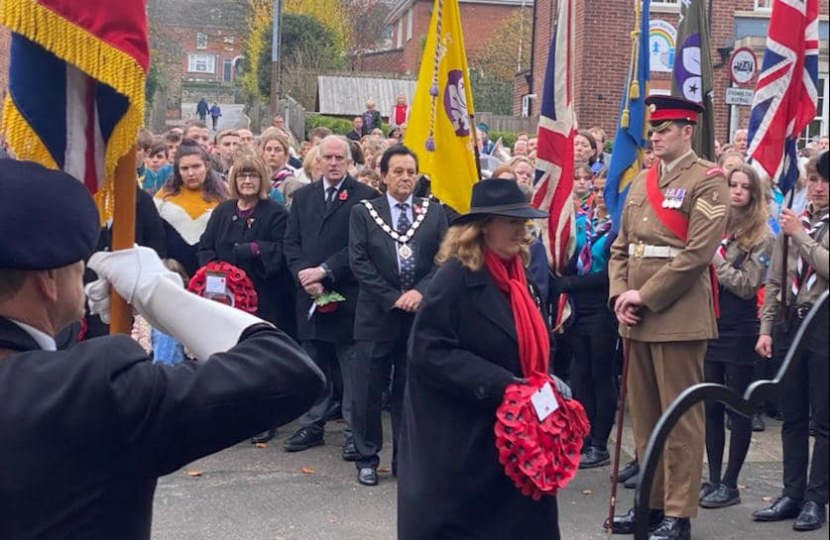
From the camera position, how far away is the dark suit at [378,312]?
7328mm

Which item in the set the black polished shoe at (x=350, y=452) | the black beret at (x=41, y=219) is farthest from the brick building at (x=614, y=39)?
the black beret at (x=41, y=219)

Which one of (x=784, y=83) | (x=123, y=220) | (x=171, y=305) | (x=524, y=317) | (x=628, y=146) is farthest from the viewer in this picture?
(x=628, y=146)

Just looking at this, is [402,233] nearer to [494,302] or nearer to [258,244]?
[258,244]

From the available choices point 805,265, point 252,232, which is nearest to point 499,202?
point 805,265

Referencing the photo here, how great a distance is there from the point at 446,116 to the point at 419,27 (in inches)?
1935

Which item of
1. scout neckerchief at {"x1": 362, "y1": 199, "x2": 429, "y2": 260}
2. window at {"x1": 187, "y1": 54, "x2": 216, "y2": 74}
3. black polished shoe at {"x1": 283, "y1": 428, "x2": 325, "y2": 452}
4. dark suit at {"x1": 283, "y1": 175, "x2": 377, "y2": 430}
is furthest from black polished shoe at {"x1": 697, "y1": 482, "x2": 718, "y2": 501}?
window at {"x1": 187, "y1": 54, "x2": 216, "y2": 74}

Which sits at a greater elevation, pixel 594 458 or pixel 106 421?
pixel 106 421

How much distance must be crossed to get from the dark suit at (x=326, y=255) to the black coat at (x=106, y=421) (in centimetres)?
556

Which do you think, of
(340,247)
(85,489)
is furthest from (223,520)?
(85,489)

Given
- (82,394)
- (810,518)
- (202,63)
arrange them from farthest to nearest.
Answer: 1. (202,63)
2. (810,518)
3. (82,394)

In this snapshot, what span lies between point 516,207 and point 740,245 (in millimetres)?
2623

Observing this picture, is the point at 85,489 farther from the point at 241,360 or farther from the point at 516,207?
the point at 516,207

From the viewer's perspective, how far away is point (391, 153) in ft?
24.6

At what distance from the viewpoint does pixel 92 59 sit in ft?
9.91
